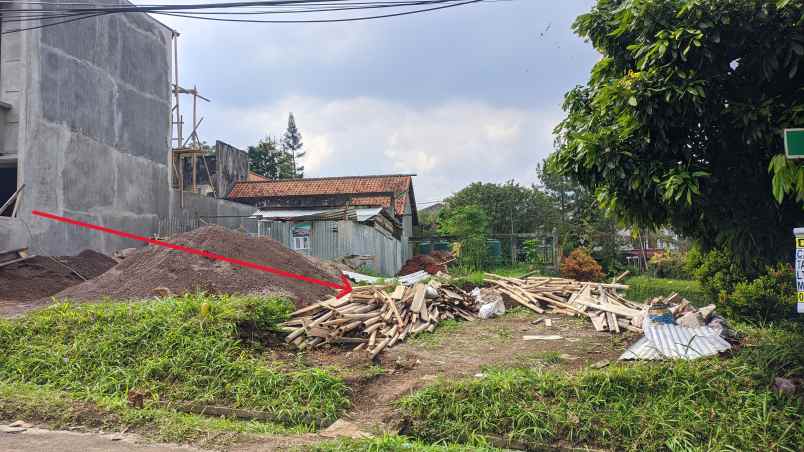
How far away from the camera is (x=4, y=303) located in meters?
11.8

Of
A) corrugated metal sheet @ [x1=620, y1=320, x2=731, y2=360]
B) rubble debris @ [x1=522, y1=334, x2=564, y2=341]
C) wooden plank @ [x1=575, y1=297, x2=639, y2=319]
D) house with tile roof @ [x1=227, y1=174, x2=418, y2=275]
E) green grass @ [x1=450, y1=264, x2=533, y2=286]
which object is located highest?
house with tile roof @ [x1=227, y1=174, x2=418, y2=275]

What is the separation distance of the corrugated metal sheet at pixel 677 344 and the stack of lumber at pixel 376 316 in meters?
3.37

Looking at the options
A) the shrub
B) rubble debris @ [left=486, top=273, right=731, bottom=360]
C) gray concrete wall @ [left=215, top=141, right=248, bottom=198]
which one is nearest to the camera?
rubble debris @ [left=486, top=273, right=731, bottom=360]

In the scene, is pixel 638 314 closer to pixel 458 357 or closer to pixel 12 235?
pixel 458 357

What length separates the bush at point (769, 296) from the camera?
10.3 m

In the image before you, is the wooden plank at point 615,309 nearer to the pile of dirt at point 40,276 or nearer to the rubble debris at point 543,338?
the rubble debris at point 543,338

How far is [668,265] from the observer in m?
21.1

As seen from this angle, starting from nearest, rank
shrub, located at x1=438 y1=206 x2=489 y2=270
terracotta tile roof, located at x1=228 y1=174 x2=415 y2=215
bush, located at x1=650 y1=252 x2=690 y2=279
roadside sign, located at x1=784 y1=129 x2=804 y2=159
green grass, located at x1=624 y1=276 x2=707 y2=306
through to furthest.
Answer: roadside sign, located at x1=784 y1=129 x2=804 y2=159 → green grass, located at x1=624 y1=276 x2=707 y2=306 → bush, located at x1=650 y1=252 x2=690 y2=279 → shrub, located at x1=438 y1=206 x2=489 y2=270 → terracotta tile roof, located at x1=228 y1=174 x2=415 y2=215

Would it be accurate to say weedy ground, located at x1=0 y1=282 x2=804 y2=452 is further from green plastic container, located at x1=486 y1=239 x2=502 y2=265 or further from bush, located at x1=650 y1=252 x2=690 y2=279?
green plastic container, located at x1=486 y1=239 x2=502 y2=265

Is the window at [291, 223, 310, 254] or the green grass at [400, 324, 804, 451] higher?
the window at [291, 223, 310, 254]

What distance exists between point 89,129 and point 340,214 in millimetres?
8522

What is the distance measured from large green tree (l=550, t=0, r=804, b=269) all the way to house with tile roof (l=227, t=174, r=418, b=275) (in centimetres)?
1600

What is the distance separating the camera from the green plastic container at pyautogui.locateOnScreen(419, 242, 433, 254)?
30938 mm

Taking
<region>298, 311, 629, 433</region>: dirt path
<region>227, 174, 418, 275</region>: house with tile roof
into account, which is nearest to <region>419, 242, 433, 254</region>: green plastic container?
<region>227, 174, 418, 275</region>: house with tile roof
